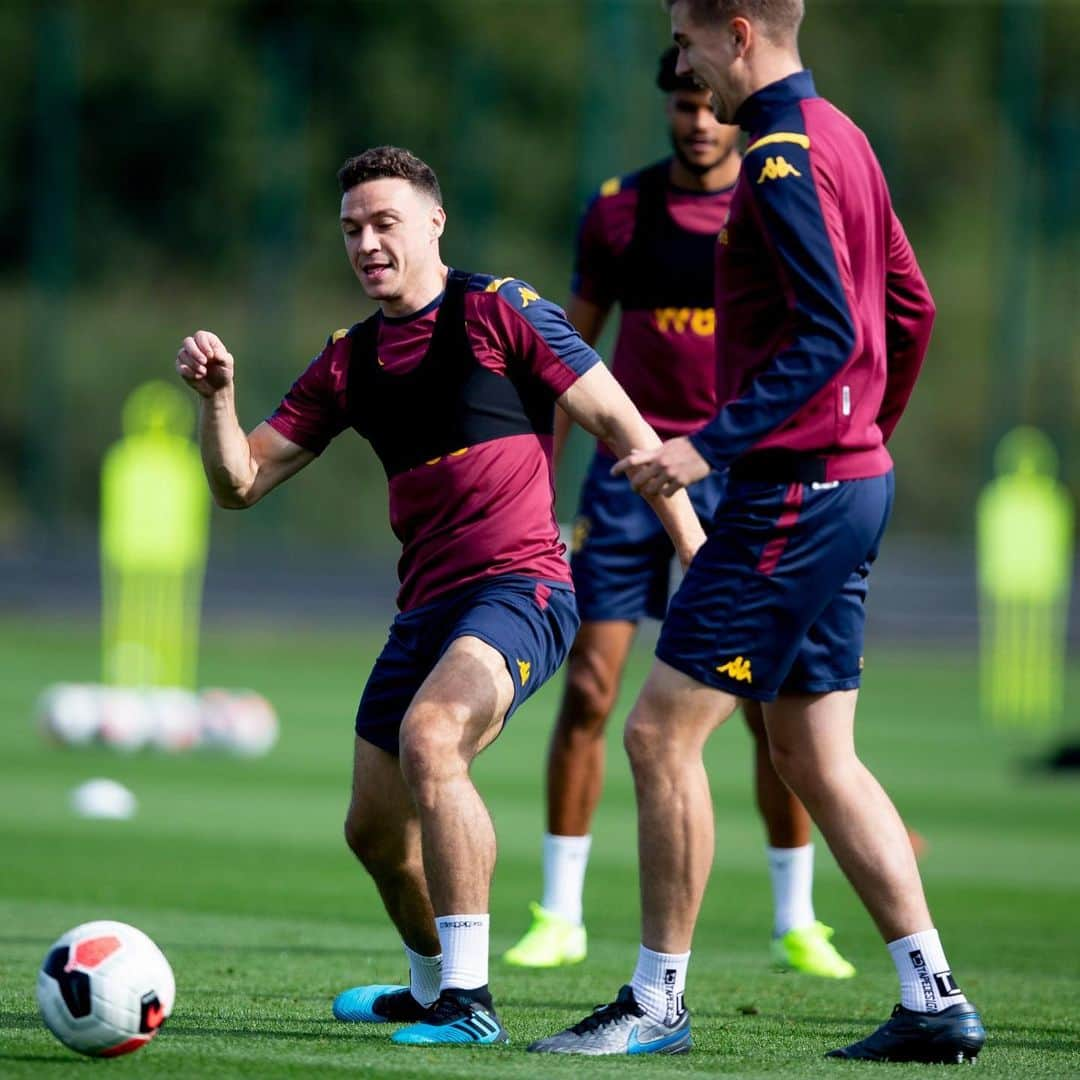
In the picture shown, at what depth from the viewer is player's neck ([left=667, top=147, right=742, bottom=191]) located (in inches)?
308

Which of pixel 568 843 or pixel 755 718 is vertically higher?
pixel 755 718

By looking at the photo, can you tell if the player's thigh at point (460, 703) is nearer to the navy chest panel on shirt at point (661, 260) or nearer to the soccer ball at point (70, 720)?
the navy chest panel on shirt at point (661, 260)

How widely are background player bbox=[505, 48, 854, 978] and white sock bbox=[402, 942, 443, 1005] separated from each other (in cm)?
166

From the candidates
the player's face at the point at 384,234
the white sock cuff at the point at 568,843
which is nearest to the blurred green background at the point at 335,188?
the white sock cuff at the point at 568,843

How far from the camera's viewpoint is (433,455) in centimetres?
594

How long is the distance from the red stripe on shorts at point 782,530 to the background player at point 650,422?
2380 millimetres

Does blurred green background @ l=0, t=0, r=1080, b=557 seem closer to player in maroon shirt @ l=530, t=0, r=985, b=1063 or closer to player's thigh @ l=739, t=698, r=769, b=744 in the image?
player's thigh @ l=739, t=698, r=769, b=744

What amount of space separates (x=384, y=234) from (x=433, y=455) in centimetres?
62

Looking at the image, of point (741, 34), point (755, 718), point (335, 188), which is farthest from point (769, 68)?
point (335, 188)

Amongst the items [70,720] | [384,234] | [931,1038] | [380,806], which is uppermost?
[70,720]


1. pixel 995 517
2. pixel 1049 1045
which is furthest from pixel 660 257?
pixel 995 517

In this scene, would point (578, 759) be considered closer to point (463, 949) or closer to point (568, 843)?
point (568, 843)

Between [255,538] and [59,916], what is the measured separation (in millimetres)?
24462

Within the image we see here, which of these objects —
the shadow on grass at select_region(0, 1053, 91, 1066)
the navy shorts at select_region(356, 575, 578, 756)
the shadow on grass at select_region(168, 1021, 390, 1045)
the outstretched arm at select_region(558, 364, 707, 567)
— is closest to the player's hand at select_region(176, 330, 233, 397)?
the navy shorts at select_region(356, 575, 578, 756)
